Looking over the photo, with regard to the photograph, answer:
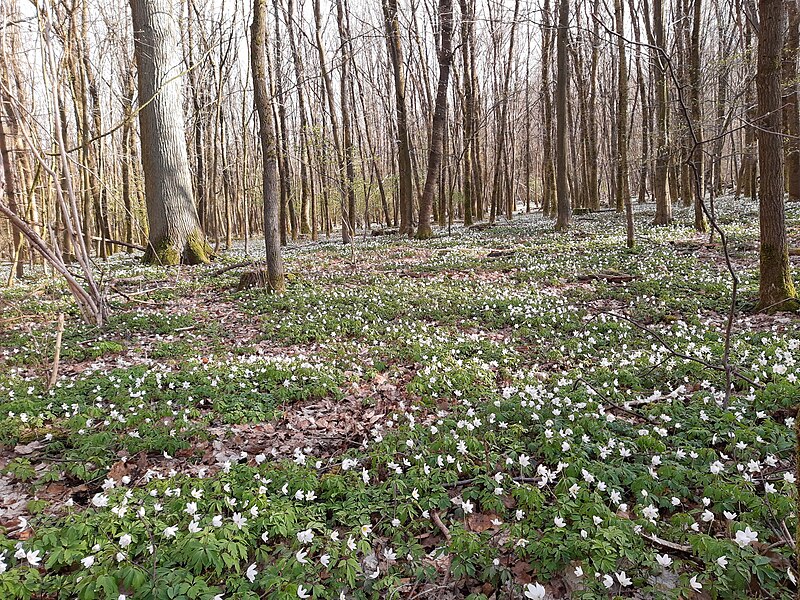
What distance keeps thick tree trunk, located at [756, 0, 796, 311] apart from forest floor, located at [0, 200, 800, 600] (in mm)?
581

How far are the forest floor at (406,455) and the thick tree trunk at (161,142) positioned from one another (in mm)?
6238

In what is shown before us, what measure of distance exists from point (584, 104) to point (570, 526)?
94.4 ft

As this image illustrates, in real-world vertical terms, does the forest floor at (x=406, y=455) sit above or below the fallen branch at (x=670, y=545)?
above

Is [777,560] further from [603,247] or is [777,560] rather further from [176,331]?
[603,247]

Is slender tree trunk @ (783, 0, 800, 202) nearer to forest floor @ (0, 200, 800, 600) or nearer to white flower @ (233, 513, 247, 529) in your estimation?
forest floor @ (0, 200, 800, 600)

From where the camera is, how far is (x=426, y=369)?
5.82m

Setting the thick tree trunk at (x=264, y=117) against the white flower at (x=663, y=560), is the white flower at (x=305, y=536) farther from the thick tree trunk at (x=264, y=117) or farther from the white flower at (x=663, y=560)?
the thick tree trunk at (x=264, y=117)

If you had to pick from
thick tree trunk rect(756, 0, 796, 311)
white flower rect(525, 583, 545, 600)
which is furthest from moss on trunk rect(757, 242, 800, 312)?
white flower rect(525, 583, 545, 600)

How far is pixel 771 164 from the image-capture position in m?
6.71

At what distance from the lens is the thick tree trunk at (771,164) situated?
6535mm

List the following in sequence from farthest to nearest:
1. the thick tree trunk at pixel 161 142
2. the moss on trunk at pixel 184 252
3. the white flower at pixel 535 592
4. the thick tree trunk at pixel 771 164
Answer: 1. the moss on trunk at pixel 184 252
2. the thick tree trunk at pixel 161 142
3. the thick tree trunk at pixel 771 164
4. the white flower at pixel 535 592

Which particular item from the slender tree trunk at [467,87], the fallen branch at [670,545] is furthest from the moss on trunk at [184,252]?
the fallen branch at [670,545]

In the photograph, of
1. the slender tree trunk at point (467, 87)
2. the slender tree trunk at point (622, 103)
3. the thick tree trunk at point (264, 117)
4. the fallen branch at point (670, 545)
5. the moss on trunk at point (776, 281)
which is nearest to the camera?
the fallen branch at point (670, 545)

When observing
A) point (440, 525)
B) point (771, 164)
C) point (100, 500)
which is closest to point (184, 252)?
point (100, 500)
